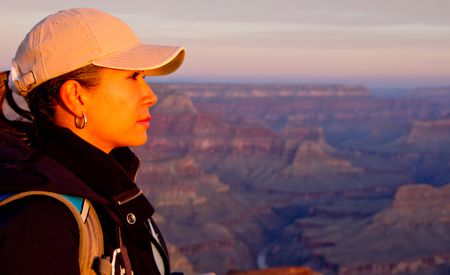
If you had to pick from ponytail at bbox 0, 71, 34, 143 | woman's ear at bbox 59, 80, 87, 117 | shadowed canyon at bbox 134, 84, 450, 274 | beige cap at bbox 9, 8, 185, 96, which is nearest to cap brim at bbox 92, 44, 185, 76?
beige cap at bbox 9, 8, 185, 96

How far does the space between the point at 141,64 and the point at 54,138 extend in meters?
0.40

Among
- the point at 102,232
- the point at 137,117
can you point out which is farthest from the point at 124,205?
the point at 137,117

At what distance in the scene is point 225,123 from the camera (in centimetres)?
11725

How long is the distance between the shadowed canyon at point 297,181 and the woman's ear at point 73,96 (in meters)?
34.2

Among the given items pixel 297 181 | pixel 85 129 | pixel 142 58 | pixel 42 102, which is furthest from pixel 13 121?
pixel 297 181

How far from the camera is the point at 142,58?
2809 millimetres

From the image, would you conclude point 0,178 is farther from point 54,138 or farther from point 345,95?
point 345,95

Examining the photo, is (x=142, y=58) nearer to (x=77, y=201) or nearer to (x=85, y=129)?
(x=85, y=129)

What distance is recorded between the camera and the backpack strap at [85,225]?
2431 millimetres

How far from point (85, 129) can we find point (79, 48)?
0.31 m

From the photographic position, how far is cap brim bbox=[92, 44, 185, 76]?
278cm

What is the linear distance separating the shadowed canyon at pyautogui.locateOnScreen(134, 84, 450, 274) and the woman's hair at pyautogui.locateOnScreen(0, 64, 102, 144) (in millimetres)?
34029

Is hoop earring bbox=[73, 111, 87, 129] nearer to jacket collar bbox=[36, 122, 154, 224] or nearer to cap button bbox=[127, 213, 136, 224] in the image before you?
jacket collar bbox=[36, 122, 154, 224]

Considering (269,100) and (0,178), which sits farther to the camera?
(269,100)
